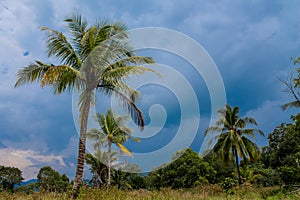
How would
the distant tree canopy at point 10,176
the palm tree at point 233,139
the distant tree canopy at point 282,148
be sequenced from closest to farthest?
the palm tree at point 233,139 → the distant tree canopy at point 282,148 → the distant tree canopy at point 10,176

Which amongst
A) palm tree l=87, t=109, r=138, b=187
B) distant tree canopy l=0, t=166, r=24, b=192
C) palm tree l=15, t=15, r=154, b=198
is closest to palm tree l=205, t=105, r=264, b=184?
palm tree l=87, t=109, r=138, b=187

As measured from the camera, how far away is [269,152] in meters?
40.9

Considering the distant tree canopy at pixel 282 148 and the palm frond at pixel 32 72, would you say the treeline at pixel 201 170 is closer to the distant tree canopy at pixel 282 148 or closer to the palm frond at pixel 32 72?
the distant tree canopy at pixel 282 148

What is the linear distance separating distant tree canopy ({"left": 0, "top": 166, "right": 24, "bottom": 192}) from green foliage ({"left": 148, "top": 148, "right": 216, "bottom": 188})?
758 inches

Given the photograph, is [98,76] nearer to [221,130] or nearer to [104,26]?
[104,26]

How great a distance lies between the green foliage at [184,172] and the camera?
3762cm

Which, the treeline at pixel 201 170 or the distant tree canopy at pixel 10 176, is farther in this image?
the distant tree canopy at pixel 10 176

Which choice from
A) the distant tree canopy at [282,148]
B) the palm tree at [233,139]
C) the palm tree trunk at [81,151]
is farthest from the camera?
the distant tree canopy at [282,148]

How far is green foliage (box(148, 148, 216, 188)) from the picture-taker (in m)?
37.6

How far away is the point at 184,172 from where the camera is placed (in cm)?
3947

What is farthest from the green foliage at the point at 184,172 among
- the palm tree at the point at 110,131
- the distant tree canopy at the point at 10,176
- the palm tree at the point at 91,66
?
the palm tree at the point at 91,66

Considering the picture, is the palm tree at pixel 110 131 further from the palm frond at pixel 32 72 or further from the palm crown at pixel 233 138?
the palm frond at pixel 32 72

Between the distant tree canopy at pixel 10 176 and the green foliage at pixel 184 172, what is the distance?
19246 millimetres

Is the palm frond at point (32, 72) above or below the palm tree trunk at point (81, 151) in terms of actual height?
above
